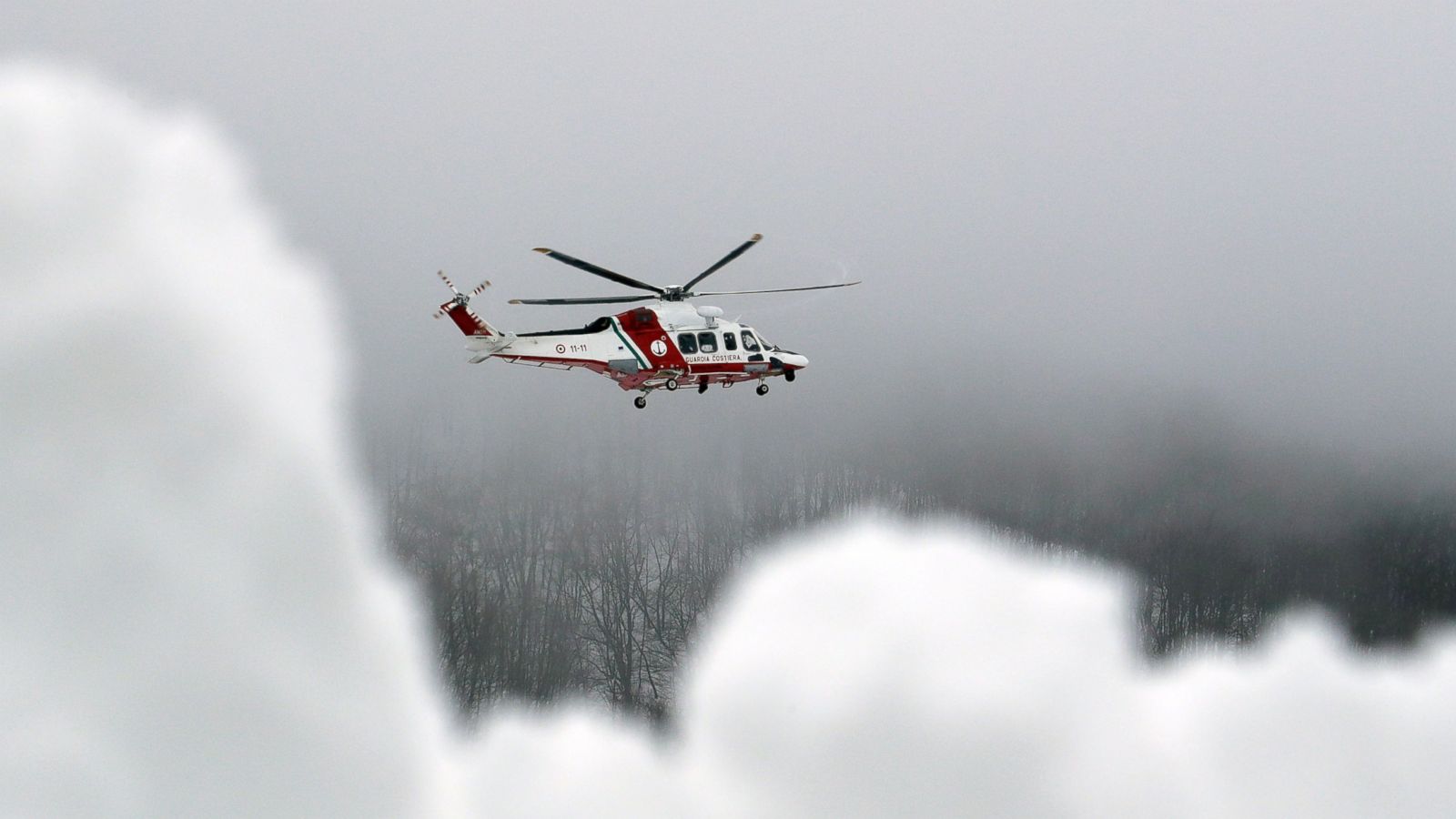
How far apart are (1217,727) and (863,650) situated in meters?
19.5

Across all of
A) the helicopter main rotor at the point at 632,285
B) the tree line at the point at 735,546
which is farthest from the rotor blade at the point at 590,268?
the tree line at the point at 735,546

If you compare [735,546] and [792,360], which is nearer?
[792,360]

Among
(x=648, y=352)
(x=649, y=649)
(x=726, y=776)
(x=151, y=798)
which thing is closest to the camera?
(x=151, y=798)

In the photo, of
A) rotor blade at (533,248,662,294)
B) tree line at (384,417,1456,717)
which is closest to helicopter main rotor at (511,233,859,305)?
rotor blade at (533,248,662,294)

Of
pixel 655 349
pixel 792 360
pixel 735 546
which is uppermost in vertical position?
pixel 655 349

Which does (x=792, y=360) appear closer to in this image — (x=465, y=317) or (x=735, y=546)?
(x=465, y=317)

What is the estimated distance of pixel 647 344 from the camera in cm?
6469

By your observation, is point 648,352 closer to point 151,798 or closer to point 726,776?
point 151,798

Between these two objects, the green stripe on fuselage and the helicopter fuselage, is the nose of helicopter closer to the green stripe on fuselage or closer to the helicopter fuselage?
the helicopter fuselage

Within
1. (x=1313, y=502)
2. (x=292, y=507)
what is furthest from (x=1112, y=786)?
(x=1313, y=502)

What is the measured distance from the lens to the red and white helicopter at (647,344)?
202ft

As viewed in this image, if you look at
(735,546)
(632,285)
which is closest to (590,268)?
(632,285)

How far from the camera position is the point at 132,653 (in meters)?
56.4

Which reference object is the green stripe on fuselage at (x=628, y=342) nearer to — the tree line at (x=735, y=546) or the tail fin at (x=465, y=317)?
the tail fin at (x=465, y=317)
